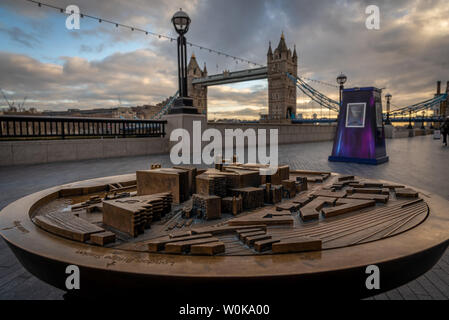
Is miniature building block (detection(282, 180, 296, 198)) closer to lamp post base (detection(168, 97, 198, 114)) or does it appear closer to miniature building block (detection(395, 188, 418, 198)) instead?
miniature building block (detection(395, 188, 418, 198))

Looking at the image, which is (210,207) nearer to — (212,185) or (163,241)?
(212,185)

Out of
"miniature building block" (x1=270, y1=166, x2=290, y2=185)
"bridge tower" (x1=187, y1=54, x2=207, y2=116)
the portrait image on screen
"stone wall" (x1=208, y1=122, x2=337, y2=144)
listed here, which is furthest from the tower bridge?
"miniature building block" (x1=270, y1=166, x2=290, y2=185)

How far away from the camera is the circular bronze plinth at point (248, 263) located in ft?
2.60

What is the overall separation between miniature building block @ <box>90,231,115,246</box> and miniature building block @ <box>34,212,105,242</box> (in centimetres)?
4

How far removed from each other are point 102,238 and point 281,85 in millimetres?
61031

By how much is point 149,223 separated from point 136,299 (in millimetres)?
438

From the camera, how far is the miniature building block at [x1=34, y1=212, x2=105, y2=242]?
1.04 meters

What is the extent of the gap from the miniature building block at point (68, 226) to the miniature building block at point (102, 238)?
0.14 feet

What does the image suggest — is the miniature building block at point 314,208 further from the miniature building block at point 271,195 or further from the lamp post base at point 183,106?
the lamp post base at point 183,106

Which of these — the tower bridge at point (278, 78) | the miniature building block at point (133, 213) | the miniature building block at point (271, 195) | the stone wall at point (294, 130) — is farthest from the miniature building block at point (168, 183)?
the tower bridge at point (278, 78)

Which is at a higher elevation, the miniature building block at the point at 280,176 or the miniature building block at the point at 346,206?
the miniature building block at the point at 280,176

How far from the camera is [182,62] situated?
9750mm
